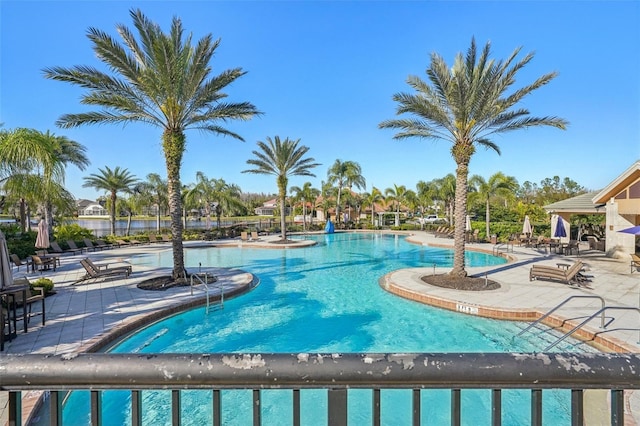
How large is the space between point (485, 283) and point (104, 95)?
1668 centimetres

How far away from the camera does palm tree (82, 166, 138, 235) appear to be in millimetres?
32750

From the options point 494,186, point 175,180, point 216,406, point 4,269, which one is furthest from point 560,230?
point 4,269

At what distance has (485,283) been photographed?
Answer: 1232 centimetres

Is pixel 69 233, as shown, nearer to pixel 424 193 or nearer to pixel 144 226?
pixel 144 226

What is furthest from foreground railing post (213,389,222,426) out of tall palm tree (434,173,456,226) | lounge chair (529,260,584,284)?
tall palm tree (434,173,456,226)

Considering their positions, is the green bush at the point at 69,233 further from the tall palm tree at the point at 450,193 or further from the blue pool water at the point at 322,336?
the tall palm tree at the point at 450,193

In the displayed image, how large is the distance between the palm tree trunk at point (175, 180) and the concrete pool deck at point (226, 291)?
154 centimetres

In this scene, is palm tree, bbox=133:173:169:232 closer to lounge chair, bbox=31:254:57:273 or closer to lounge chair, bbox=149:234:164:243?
lounge chair, bbox=149:234:164:243

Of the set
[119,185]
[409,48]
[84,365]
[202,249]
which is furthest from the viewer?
[119,185]

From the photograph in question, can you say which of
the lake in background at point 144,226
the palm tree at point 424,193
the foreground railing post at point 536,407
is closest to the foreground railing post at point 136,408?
the foreground railing post at point 536,407

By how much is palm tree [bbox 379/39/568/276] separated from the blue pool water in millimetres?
4511

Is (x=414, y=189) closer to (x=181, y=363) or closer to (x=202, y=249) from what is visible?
(x=202, y=249)

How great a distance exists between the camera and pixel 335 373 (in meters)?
A: 1.24

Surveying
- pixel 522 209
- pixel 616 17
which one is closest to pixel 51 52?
pixel 616 17
